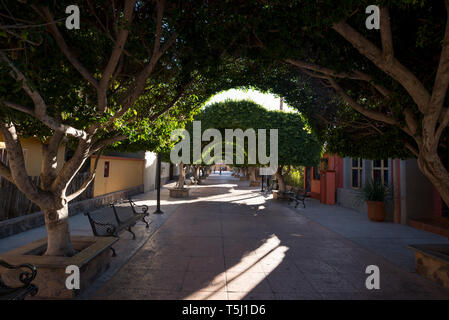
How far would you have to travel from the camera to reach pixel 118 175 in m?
14.5

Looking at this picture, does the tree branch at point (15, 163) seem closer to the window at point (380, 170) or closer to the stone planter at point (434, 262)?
the stone planter at point (434, 262)

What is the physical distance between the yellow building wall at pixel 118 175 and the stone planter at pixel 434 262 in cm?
1266

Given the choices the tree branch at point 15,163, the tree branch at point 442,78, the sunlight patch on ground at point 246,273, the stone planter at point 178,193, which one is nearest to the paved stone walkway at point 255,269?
the sunlight patch on ground at point 246,273

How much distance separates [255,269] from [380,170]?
9180 millimetres

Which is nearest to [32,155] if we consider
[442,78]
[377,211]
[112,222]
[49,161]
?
[112,222]

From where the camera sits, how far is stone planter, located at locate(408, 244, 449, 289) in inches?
158

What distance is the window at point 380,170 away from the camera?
1059cm

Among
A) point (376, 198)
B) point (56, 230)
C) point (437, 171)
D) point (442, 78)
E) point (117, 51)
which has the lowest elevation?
point (376, 198)

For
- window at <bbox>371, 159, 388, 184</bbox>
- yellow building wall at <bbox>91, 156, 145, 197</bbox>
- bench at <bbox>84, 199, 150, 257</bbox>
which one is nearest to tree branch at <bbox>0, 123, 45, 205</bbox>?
bench at <bbox>84, 199, 150, 257</bbox>

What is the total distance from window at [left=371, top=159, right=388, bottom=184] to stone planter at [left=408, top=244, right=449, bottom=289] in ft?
21.2

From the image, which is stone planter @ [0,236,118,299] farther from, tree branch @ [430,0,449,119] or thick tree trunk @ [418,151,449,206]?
tree branch @ [430,0,449,119]

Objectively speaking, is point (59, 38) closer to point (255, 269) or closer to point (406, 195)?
point (255, 269)
